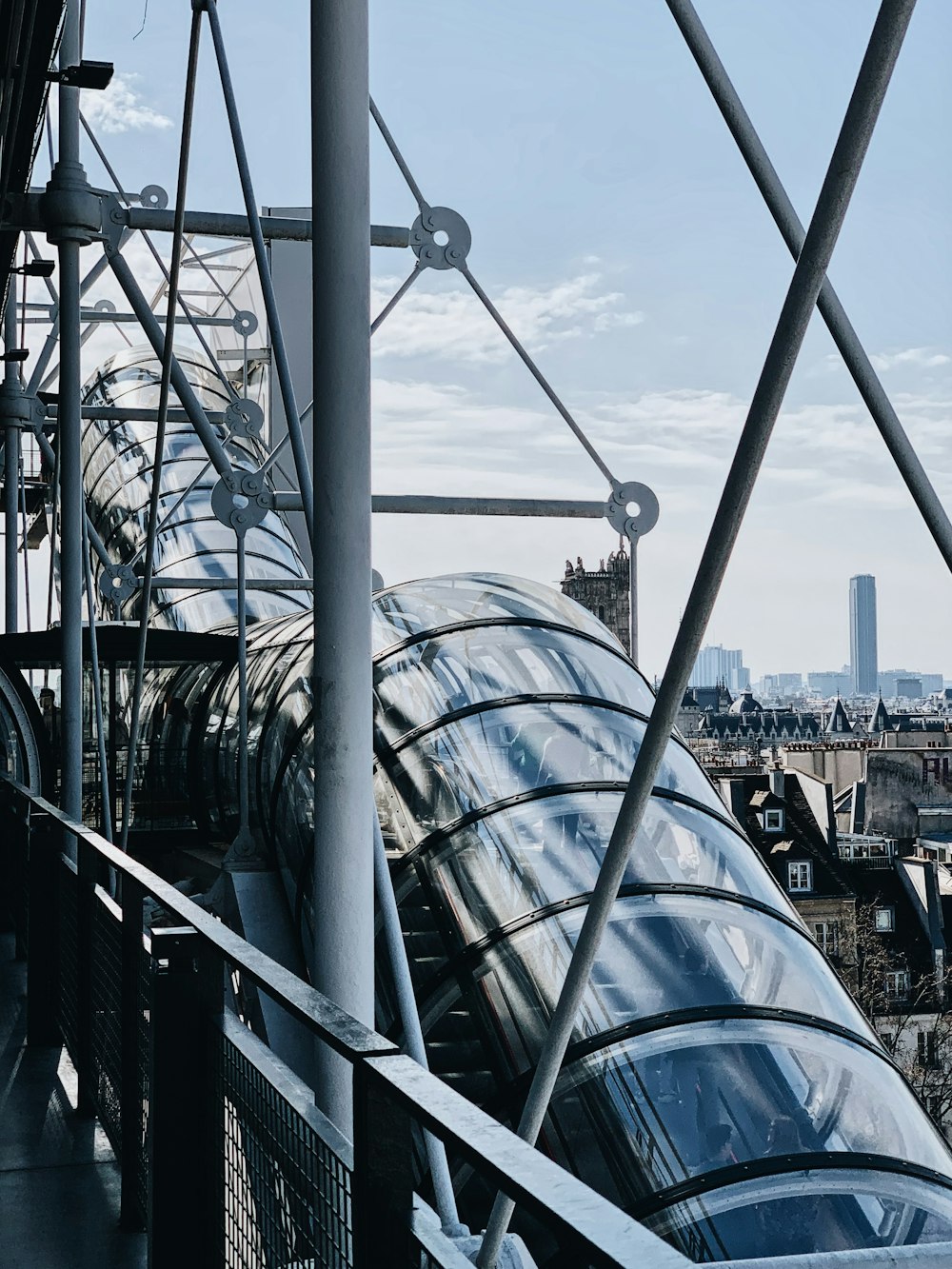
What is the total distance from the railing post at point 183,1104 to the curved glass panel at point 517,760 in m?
3.53

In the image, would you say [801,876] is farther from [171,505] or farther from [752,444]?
[752,444]

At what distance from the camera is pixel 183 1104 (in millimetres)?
3135

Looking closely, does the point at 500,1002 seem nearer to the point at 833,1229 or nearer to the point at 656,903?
the point at 656,903

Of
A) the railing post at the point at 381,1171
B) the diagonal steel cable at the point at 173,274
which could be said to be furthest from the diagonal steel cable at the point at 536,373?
the railing post at the point at 381,1171

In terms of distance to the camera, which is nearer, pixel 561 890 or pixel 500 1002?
pixel 500 1002

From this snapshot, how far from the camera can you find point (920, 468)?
112 inches

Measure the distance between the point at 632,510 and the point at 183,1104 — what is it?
6.30m

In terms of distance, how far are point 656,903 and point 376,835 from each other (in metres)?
2.34

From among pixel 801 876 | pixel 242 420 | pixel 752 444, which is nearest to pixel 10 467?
pixel 242 420

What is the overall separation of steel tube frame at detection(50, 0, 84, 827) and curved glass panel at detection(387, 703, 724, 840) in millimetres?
2069

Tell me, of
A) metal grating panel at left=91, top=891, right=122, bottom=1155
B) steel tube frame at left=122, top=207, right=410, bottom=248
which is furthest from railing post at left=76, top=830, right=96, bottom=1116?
steel tube frame at left=122, top=207, right=410, bottom=248

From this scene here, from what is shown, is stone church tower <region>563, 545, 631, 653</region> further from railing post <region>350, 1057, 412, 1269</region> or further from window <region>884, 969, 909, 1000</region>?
railing post <region>350, 1057, 412, 1269</region>

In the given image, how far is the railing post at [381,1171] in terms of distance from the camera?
1800mm

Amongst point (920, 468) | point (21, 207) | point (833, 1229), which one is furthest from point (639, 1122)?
point (21, 207)
